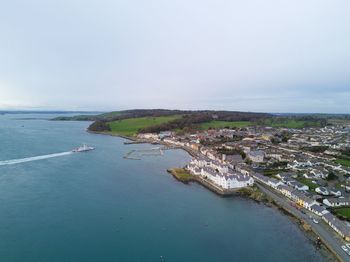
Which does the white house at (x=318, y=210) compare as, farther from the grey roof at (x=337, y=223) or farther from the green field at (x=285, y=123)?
the green field at (x=285, y=123)

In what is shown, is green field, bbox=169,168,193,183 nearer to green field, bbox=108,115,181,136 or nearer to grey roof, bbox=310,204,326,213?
grey roof, bbox=310,204,326,213

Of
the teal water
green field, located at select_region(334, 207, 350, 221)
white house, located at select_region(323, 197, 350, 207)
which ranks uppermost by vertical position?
white house, located at select_region(323, 197, 350, 207)

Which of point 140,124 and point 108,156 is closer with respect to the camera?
point 108,156

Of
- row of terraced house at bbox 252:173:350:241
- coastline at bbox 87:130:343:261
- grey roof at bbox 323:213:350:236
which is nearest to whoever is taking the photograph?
→ coastline at bbox 87:130:343:261

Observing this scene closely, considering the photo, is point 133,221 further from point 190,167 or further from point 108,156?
point 108,156

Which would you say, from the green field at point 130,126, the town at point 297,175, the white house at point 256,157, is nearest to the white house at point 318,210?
the town at point 297,175

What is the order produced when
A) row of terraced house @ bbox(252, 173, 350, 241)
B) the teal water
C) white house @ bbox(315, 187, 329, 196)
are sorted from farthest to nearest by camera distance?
white house @ bbox(315, 187, 329, 196)
row of terraced house @ bbox(252, 173, 350, 241)
the teal water

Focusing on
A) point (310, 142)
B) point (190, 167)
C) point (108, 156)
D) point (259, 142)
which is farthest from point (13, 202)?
point (310, 142)

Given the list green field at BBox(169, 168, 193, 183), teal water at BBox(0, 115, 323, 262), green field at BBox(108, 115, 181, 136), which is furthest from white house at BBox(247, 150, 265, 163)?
green field at BBox(108, 115, 181, 136)
